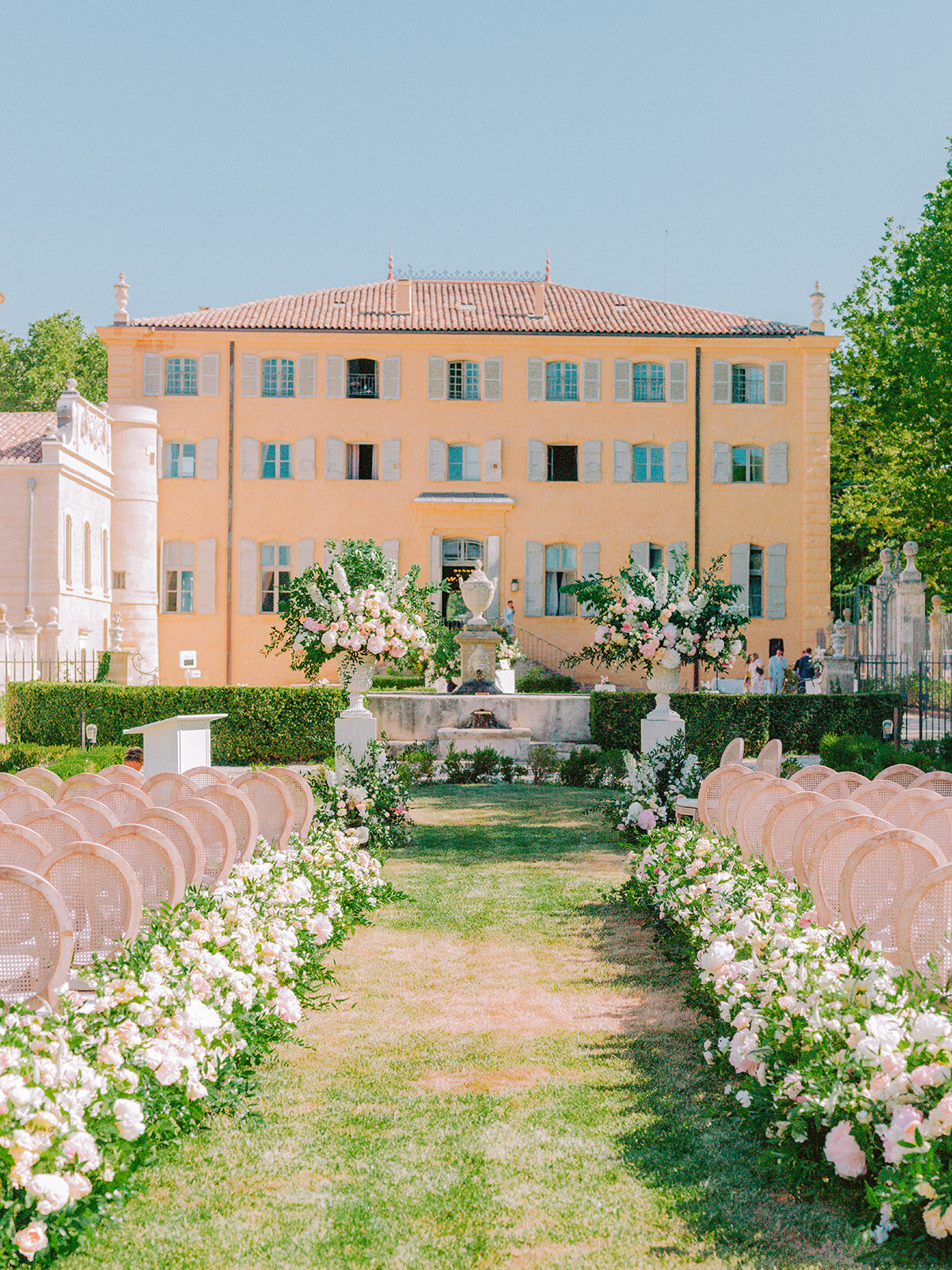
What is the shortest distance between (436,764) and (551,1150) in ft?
36.6

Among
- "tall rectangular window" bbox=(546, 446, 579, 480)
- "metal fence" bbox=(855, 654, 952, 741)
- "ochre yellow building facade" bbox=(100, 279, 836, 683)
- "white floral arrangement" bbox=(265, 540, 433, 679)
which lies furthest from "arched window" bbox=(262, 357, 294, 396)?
"white floral arrangement" bbox=(265, 540, 433, 679)

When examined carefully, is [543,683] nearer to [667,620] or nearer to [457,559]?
[457,559]

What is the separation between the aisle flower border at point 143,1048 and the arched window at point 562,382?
78.7 ft

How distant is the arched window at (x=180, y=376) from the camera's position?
2806 cm

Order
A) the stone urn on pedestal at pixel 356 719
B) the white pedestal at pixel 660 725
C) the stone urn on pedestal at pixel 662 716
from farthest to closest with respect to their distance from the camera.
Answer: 1. the white pedestal at pixel 660 725
2. the stone urn on pedestal at pixel 662 716
3. the stone urn on pedestal at pixel 356 719

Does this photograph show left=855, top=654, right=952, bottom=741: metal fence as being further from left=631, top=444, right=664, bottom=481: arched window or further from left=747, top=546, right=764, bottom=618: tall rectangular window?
left=631, top=444, right=664, bottom=481: arched window

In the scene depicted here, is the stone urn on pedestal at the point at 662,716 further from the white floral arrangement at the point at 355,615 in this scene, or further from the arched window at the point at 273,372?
the arched window at the point at 273,372

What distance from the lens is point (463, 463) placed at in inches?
1115

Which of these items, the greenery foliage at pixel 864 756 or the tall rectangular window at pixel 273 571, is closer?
the greenery foliage at pixel 864 756

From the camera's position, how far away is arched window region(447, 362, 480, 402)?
28328mm

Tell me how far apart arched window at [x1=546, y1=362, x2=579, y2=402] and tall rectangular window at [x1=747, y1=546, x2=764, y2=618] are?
19.1 feet

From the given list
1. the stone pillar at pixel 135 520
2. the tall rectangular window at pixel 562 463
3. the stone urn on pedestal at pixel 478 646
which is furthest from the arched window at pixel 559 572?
the stone urn on pedestal at pixel 478 646

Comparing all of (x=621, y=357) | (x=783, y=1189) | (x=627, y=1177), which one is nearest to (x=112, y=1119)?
(x=627, y=1177)

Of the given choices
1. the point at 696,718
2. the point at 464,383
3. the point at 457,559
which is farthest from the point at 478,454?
the point at 696,718
